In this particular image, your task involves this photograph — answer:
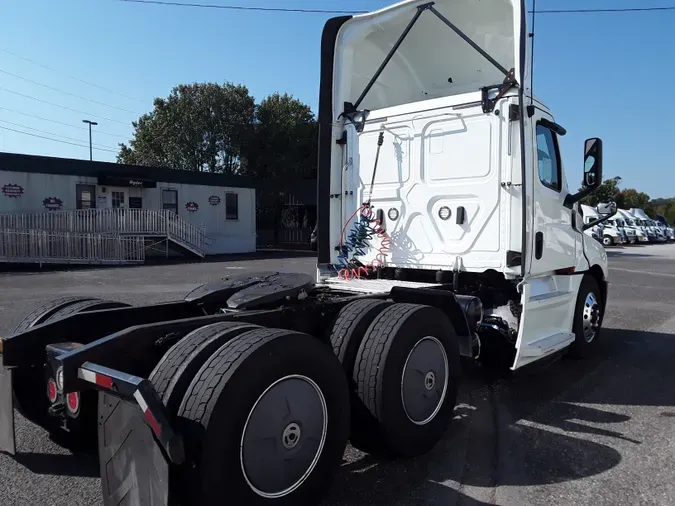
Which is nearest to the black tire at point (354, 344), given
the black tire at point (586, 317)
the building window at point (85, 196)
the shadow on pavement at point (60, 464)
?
the shadow on pavement at point (60, 464)

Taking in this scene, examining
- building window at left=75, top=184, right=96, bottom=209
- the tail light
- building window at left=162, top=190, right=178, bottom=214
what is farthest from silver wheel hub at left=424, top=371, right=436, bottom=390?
building window at left=162, top=190, right=178, bottom=214

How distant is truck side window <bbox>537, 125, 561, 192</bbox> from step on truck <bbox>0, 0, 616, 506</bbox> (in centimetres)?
3

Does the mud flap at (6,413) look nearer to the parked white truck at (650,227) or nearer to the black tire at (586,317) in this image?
the black tire at (586,317)

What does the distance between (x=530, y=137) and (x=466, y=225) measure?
102cm

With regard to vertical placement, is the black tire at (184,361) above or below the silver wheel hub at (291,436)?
above

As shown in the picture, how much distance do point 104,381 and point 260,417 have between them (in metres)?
0.77

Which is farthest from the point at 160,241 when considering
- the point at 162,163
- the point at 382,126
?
the point at 382,126

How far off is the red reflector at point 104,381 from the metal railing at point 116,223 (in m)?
20.8

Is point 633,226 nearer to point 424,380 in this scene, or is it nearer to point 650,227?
point 650,227

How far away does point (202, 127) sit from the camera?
3428 cm

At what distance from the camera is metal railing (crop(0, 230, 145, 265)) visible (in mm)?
20062

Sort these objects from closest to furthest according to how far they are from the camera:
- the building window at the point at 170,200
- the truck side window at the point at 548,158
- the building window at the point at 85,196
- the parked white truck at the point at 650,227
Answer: the truck side window at the point at 548,158 < the building window at the point at 85,196 < the building window at the point at 170,200 < the parked white truck at the point at 650,227

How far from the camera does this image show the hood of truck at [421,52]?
577cm

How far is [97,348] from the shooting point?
2.84 m
